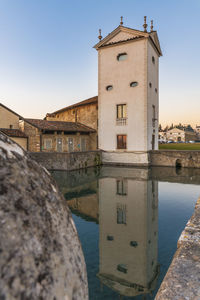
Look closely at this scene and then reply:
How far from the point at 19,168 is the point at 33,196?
17 cm

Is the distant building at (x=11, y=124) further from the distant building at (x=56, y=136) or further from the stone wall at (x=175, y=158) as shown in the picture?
the stone wall at (x=175, y=158)

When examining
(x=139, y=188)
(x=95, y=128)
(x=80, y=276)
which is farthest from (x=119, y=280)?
(x=95, y=128)

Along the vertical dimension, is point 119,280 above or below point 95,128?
below

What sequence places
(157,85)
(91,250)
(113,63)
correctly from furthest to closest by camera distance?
(157,85) → (113,63) → (91,250)

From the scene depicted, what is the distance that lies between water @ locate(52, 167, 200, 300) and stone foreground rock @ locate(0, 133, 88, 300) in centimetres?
283

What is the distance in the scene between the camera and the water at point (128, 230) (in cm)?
371

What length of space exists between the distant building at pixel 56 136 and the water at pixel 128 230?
10628mm

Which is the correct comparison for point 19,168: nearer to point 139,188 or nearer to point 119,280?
point 119,280

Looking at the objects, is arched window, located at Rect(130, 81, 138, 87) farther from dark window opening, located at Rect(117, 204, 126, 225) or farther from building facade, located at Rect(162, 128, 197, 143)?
building facade, located at Rect(162, 128, 197, 143)

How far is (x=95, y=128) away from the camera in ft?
85.9

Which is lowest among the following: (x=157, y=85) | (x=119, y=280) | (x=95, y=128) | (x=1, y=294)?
(x=119, y=280)

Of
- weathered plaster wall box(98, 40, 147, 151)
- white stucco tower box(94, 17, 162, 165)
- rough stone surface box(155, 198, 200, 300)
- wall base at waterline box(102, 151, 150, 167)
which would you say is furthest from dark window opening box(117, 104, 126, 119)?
rough stone surface box(155, 198, 200, 300)

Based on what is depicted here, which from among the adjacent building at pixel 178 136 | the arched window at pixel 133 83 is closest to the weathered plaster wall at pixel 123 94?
the arched window at pixel 133 83

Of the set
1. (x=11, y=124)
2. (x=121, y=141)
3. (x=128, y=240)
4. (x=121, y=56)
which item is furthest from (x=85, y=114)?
(x=128, y=240)
